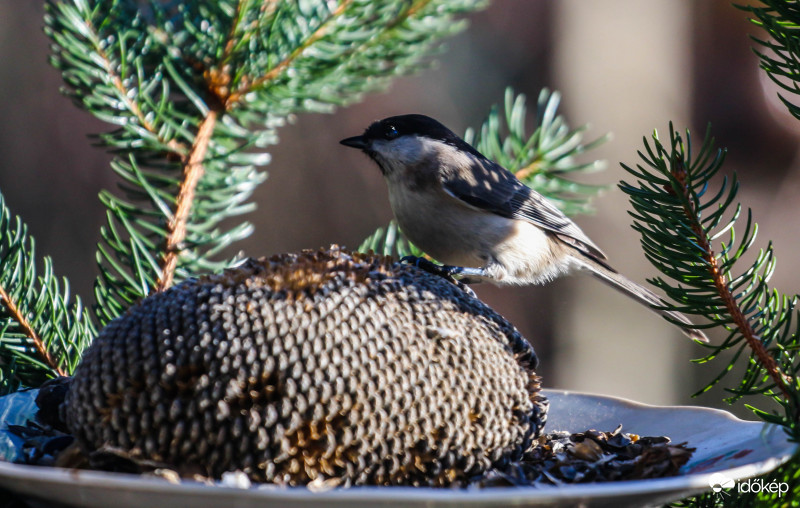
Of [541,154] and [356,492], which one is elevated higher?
[541,154]

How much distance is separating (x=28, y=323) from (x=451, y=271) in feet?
3.40

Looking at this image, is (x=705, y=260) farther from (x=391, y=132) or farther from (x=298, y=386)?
(x=391, y=132)

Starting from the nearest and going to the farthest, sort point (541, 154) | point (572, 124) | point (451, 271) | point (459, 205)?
1. point (451, 271)
2. point (541, 154)
3. point (459, 205)
4. point (572, 124)

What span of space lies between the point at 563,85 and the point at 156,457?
5362 mm

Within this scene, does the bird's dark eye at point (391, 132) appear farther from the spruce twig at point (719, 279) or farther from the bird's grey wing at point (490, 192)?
the spruce twig at point (719, 279)

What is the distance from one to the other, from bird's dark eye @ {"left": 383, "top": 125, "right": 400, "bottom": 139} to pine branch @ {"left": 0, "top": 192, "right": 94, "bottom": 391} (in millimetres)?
1383

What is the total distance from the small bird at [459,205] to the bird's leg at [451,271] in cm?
2

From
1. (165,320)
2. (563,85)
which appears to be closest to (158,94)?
(165,320)

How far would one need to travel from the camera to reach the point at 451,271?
2084mm

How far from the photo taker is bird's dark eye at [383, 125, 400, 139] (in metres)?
2.81

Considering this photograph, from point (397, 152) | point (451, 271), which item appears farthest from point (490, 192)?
point (451, 271)

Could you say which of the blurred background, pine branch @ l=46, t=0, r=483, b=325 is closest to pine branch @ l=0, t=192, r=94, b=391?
pine branch @ l=46, t=0, r=483, b=325

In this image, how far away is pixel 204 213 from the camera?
2.04 m

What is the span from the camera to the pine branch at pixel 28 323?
1670 mm
